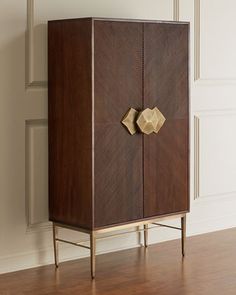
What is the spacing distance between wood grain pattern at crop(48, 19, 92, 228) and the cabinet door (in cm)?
5

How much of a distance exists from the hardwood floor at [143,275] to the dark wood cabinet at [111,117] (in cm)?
30

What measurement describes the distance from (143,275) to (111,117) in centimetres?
94

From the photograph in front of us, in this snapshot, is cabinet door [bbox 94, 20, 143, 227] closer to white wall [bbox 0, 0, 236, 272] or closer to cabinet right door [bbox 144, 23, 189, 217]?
cabinet right door [bbox 144, 23, 189, 217]

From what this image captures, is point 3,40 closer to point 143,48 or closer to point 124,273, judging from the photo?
point 143,48

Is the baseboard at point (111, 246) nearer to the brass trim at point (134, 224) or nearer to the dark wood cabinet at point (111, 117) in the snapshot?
the dark wood cabinet at point (111, 117)

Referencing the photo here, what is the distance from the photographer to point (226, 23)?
5637 millimetres

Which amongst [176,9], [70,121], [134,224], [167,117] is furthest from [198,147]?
[70,121]

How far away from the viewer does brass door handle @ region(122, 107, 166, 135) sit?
14.8ft

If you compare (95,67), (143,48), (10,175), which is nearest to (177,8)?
(143,48)

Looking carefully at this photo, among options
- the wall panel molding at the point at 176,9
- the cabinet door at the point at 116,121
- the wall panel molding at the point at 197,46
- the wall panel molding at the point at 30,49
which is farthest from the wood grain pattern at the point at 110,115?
the wall panel molding at the point at 197,46

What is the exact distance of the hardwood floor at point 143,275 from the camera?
4234 millimetres

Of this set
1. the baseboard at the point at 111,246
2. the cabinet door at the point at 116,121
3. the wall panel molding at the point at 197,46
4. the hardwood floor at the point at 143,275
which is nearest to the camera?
the hardwood floor at the point at 143,275

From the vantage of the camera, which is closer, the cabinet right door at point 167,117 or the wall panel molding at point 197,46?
the cabinet right door at point 167,117

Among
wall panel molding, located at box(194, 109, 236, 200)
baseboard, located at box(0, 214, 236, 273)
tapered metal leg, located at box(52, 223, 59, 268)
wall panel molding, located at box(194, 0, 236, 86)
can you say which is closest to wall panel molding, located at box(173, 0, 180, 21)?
wall panel molding, located at box(194, 0, 236, 86)
